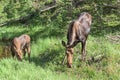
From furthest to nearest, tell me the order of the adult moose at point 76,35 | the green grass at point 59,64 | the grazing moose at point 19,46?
the grazing moose at point 19,46
the adult moose at point 76,35
the green grass at point 59,64

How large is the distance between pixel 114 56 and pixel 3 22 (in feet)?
28.3

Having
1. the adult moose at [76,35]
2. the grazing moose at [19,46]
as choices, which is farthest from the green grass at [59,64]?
the adult moose at [76,35]

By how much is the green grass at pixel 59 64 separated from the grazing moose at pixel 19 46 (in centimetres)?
32

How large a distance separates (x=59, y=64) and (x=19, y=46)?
257 centimetres

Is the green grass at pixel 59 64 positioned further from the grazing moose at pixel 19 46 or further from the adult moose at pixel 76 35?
the adult moose at pixel 76 35

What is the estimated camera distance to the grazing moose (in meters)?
12.7

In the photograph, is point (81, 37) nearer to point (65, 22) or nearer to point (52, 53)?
point (52, 53)

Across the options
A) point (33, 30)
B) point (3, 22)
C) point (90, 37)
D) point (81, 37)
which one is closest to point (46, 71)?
point (81, 37)

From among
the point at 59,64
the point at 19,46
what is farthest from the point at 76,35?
the point at 19,46

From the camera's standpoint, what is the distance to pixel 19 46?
43.4 feet

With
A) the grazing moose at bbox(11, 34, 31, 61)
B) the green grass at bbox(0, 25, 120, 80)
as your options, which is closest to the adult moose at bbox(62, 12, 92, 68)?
the green grass at bbox(0, 25, 120, 80)

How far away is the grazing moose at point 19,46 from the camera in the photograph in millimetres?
12741

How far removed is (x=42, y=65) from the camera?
11.4 meters

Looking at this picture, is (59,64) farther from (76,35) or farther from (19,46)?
(19,46)
